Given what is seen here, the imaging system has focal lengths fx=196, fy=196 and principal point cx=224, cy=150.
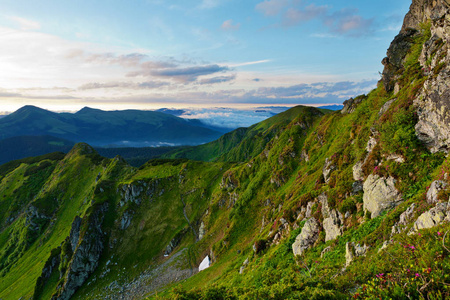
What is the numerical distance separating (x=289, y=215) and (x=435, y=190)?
2774cm

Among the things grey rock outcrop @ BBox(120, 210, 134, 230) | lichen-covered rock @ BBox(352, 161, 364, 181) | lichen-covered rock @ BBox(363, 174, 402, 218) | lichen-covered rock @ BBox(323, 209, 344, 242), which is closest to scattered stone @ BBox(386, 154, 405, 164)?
lichen-covered rock @ BBox(363, 174, 402, 218)

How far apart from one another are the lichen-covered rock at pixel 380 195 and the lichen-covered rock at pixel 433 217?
661 cm

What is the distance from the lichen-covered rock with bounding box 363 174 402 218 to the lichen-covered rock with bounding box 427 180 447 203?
4430mm

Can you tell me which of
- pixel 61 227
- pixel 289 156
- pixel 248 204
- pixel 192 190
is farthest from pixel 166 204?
pixel 61 227

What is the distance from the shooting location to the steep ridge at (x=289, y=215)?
13883mm

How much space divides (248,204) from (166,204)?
64.1m

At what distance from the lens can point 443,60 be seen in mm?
25547

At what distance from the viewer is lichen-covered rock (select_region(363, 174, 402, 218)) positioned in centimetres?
2127

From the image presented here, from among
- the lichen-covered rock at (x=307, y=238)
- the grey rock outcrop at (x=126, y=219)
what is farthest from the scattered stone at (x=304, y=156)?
the grey rock outcrop at (x=126, y=219)

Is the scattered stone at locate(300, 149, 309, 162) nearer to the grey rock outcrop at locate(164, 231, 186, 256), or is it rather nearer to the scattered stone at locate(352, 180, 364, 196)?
the scattered stone at locate(352, 180, 364, 196)

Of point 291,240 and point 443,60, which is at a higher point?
point 443,60

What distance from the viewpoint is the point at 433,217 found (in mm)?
14172

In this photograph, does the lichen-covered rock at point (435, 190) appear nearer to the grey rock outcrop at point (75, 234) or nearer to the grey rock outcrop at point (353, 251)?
the grey rock outcrop at point (353, 251)

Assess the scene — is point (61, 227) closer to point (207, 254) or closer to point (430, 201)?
point (207, 254)
